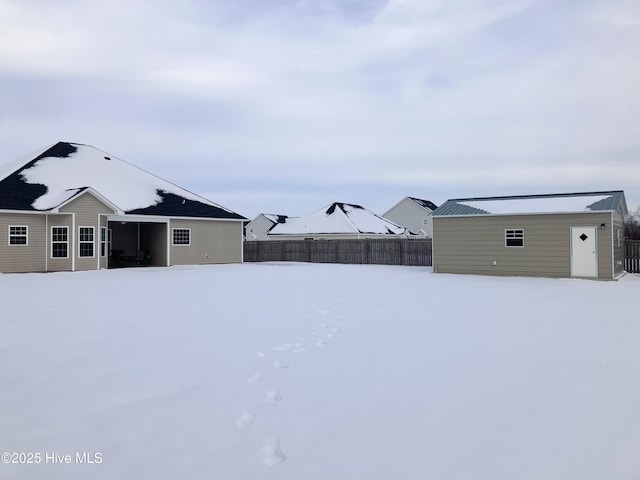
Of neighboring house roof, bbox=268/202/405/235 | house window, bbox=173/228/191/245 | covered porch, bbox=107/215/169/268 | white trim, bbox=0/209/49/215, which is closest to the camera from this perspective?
white trim, bbox=0/209/49/215

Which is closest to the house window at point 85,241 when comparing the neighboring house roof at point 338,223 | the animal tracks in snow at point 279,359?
the animal tracks in snow at point 279,359

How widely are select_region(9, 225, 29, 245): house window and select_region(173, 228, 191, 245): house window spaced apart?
7.53 m

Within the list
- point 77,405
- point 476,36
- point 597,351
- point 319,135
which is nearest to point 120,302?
point 77,405

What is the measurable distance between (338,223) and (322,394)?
38604mm

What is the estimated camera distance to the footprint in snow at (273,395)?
16.0 feet

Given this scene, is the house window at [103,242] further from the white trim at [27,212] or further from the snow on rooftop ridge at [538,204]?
the snow on rooftop ridge at [538,204]

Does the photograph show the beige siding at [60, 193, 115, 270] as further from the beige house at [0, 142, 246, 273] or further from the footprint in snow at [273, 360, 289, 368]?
the footprint in snow at [273, 360, 289, 368]

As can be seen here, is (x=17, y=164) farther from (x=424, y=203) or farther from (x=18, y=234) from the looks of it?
(x=424, y=203)

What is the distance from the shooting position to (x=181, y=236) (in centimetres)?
2900

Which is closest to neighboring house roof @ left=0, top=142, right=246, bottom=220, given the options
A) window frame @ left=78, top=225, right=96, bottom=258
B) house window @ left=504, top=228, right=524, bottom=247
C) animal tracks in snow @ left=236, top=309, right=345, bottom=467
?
window frame @ left=78, top=225, right=96, bottom=258

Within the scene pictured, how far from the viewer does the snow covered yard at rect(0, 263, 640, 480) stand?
3.61 m

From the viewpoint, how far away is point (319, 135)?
102 ft

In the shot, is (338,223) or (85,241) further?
(338,223)

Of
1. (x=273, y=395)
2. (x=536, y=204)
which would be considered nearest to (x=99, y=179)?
(x=536, y=204)
